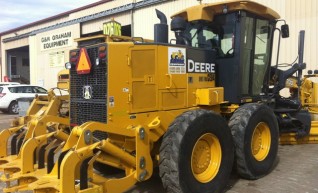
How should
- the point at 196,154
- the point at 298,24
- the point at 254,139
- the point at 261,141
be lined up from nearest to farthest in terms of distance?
the point at 196,154 < the point at 254,139 < the point at 261,141 < the point at 298,24

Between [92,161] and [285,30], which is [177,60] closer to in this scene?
[92,161]

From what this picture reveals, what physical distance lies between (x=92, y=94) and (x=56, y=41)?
69.3 ft

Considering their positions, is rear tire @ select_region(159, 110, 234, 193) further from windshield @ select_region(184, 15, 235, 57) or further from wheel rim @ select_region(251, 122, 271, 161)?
windshield @ select_region(184, 15, 235, 57)

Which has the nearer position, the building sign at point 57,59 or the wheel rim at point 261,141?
the wheel rim at point 261,141

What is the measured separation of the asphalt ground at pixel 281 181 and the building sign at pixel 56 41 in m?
18.5

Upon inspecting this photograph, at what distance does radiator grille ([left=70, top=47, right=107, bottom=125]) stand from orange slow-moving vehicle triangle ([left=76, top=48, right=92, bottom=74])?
44 mm

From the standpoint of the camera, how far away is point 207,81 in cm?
607

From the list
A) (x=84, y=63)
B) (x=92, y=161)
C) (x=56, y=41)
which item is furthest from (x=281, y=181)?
(x=56, y=41)

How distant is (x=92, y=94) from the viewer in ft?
16.8

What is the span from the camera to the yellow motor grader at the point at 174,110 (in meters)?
4.47

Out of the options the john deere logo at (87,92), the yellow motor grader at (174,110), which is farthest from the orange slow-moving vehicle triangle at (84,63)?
the john deere logo at (87,92)

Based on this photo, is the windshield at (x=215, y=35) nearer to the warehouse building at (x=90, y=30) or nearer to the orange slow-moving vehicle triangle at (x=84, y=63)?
the orange slow-moving vehicle triangle at (x=84, y=63)

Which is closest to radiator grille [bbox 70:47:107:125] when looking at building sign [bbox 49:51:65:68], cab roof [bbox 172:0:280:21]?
cab roof [bbox 172:0:280:21]

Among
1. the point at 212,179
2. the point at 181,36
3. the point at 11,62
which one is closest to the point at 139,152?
the point at 212,179
